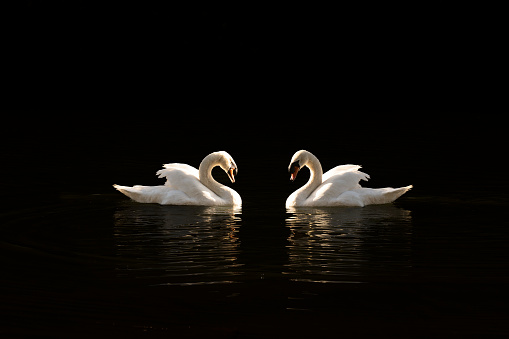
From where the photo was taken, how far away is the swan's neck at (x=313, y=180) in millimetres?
13827

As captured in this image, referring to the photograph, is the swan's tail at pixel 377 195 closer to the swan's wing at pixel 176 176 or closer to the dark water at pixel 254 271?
the dark water at pixel 254 271

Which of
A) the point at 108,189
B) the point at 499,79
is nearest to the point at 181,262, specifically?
the point at 108,189

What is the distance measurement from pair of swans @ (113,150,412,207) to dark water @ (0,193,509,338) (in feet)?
0.52

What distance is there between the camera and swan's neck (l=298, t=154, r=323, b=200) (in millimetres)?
13827

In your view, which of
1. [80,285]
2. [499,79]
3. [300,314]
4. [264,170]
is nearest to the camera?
[300,314]

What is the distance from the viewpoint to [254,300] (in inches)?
342

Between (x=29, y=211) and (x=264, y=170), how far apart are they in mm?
5138

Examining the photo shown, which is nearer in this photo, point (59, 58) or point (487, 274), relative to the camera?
point (487, 274)

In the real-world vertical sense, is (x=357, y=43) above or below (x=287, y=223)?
above

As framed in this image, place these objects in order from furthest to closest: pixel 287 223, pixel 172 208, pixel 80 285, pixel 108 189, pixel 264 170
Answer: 1. pixel 264 170
2. pixel 108 189
3. pixel 172 208
4. pixel 287 223
5. pixel 80 285

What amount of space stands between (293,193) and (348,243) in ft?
8.94

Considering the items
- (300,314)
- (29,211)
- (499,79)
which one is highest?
(499,79)

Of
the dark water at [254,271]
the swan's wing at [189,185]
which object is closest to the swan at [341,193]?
the dark water at [254,271]

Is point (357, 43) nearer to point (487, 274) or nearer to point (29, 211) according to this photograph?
point (29, 211)
